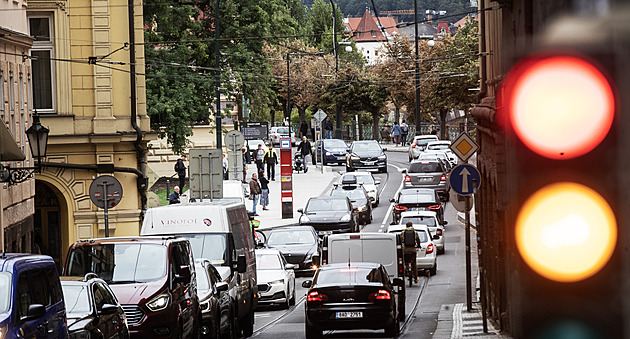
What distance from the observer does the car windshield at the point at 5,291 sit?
959cm

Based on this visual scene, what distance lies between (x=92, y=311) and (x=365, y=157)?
48323 mm

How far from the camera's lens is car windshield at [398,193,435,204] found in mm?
38844

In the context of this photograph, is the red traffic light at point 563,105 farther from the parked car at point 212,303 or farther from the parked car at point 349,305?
the parked car at point 349,305

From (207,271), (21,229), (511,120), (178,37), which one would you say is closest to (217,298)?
(207,271)

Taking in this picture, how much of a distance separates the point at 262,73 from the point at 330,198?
10.4 m

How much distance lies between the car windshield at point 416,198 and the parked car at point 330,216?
6.41 ft

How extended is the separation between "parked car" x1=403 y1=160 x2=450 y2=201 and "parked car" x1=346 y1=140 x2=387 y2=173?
1212cm

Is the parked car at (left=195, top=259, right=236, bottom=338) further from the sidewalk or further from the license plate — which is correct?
the sidewalk

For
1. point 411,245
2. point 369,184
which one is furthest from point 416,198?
point 411,245

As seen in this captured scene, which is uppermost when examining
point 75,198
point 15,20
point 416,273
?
point 15,20

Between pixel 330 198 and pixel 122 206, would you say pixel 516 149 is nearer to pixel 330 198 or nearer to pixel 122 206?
pixel 122 206

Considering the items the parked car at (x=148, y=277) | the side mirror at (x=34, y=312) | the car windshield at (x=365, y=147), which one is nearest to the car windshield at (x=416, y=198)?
the car windshield at (x=365, y=147)

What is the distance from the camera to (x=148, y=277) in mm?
14828

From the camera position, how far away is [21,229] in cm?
2541
